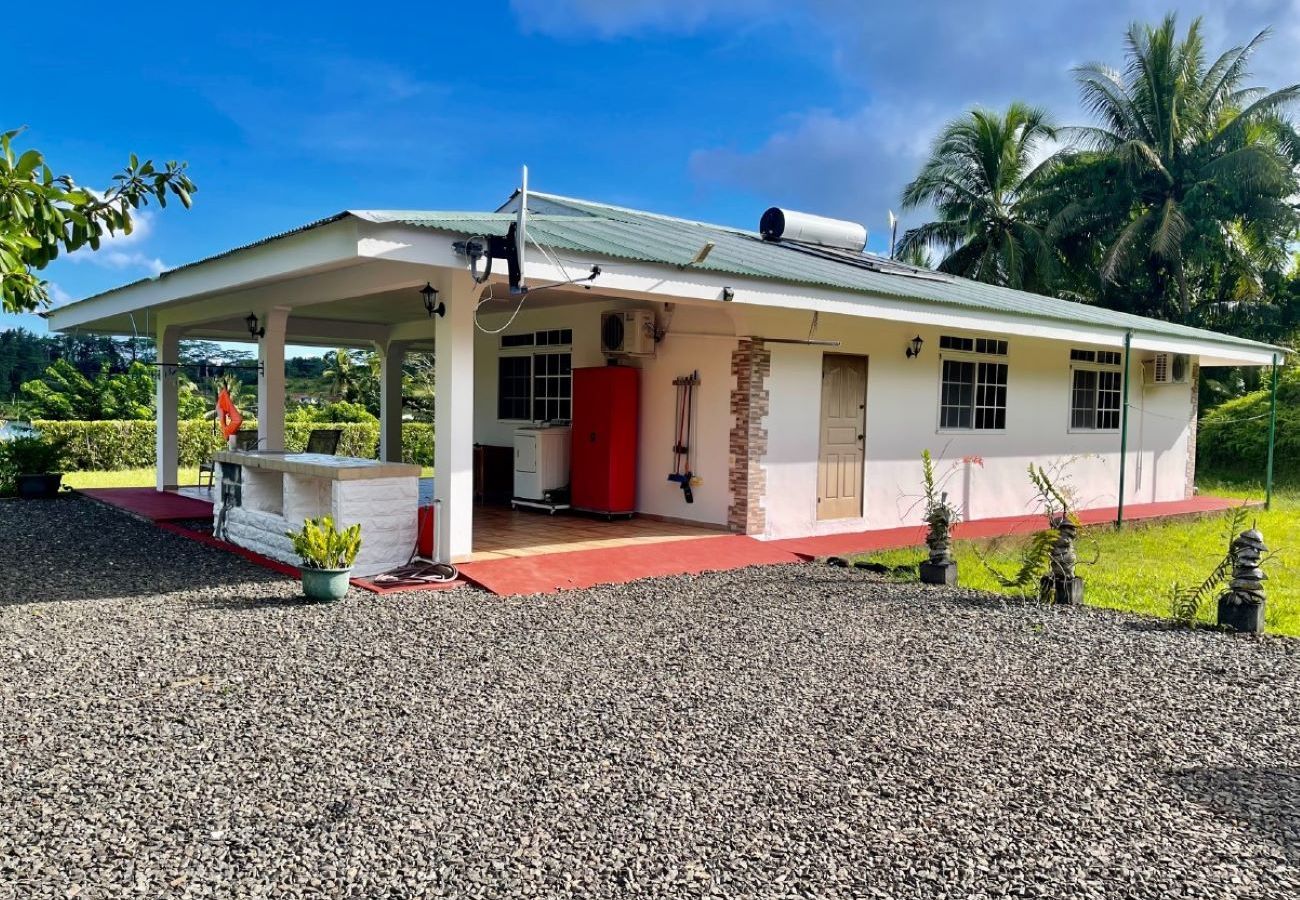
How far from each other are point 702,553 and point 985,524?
15.3ft

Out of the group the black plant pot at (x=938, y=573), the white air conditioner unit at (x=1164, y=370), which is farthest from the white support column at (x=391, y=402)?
the white air conditioner unit at (x=1164, y=370)

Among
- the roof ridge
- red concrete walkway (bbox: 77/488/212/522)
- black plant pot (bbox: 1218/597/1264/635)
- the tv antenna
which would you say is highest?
the roof ridge

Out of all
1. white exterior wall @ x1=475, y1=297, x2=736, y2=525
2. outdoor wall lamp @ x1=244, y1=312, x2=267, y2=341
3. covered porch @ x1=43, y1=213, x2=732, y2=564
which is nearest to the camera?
covered porch @ x1=43, y1=213, x2=732, y2=564

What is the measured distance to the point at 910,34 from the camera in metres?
12.2

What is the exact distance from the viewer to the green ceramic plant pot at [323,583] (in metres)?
6.47

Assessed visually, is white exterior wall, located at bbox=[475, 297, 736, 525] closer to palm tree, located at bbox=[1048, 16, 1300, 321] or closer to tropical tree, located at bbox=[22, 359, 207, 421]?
tropical tree, located at bbox=[22, 359, 207, 421]

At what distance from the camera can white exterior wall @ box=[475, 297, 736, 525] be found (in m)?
9.66

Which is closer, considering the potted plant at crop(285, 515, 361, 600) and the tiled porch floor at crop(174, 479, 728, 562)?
the potted plant at crop(285, 515, 361, 600)

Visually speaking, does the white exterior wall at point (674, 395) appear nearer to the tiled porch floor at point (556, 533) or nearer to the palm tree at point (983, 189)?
the tiled porch floor at point (556, 533)

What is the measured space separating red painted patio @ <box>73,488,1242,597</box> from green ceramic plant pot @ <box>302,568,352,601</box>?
1.26 feet

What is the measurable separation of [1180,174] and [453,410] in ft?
79.7

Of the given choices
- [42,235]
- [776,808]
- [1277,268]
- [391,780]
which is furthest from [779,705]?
[1277,268]

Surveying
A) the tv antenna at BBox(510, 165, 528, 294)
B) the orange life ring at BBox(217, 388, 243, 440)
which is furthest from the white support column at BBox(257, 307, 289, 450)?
the tv antenna at BBox(510, 165, 528, 294)

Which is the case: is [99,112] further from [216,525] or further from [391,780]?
[391,780]
